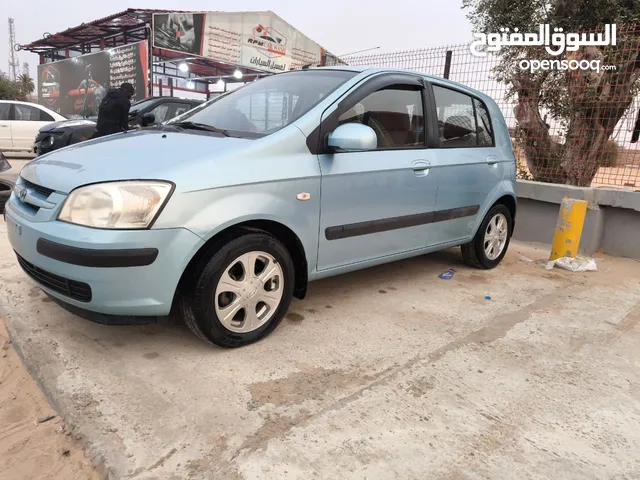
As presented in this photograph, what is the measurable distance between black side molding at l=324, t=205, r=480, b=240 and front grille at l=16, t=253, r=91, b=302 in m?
1.35

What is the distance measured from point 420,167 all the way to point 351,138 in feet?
2.97

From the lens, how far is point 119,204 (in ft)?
7.16

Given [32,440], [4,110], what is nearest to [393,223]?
[32,440]

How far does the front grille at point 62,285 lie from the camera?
7.33 feet

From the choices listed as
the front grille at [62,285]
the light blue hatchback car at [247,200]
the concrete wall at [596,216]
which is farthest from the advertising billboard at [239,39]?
the front grille at [62,285]

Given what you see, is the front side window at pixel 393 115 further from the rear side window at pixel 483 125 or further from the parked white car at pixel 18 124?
the parked white car at pixel 18 124

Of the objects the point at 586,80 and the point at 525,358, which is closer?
the point at 525,358

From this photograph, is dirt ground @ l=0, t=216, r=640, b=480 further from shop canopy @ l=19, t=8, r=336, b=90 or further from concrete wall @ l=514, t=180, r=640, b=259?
shop canopy @ l=19, t=8, r=336, b=90

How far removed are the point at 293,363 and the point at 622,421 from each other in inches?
62.5

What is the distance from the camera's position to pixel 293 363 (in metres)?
2.53

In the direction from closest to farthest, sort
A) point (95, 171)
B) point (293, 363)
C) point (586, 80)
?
point (95, 171) → point (293, 363) → point (586, 80)

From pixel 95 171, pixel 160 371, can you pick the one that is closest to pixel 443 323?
pixel 160 371

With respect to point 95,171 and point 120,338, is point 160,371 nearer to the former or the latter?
point 120,338

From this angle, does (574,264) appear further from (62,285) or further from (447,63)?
(62,285)
